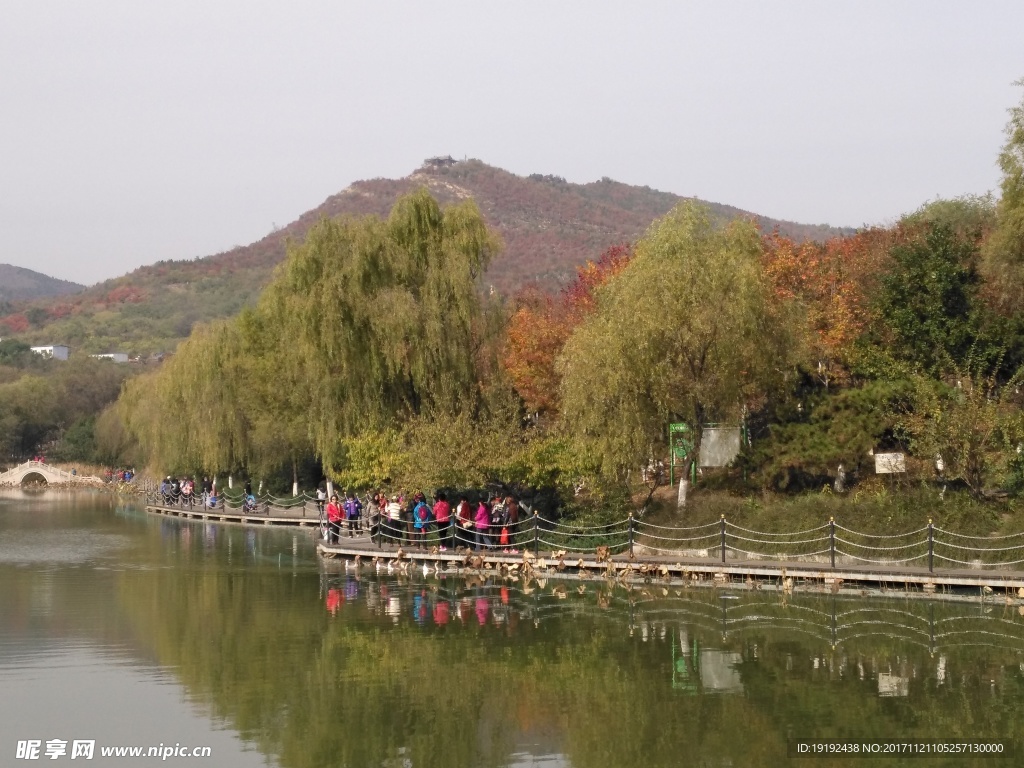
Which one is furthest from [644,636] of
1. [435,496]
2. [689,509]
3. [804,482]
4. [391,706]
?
[435,496]

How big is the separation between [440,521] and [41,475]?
79.5 metres

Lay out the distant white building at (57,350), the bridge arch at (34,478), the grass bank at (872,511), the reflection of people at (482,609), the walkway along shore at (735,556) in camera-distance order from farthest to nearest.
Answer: the distant white building at (57,350)
the bridge arch at (34,478)
the grass bank at (872,511)
the walkway along shore at (735,556)
the reflection of people at (482,609)

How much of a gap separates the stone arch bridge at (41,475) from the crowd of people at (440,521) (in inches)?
2794

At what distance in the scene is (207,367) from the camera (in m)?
57.2

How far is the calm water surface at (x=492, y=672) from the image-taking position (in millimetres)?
15680

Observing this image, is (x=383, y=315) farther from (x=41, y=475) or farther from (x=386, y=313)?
(x=41, y=475)

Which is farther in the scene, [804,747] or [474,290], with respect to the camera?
[474,290]

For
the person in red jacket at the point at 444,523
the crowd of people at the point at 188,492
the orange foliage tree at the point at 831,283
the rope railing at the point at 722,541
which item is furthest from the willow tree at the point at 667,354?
the crowd of people at the point at 188,492

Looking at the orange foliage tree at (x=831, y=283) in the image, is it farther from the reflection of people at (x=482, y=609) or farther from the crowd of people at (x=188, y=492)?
the crowd of people at (x=188, y=492)

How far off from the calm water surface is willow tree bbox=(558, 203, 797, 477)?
15.8ft

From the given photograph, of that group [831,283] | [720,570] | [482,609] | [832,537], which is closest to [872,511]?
[832,537]

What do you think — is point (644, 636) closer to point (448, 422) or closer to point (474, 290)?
point (448, 422)

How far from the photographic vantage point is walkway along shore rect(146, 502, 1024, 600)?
26.1 metres

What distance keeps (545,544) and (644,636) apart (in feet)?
34.5
